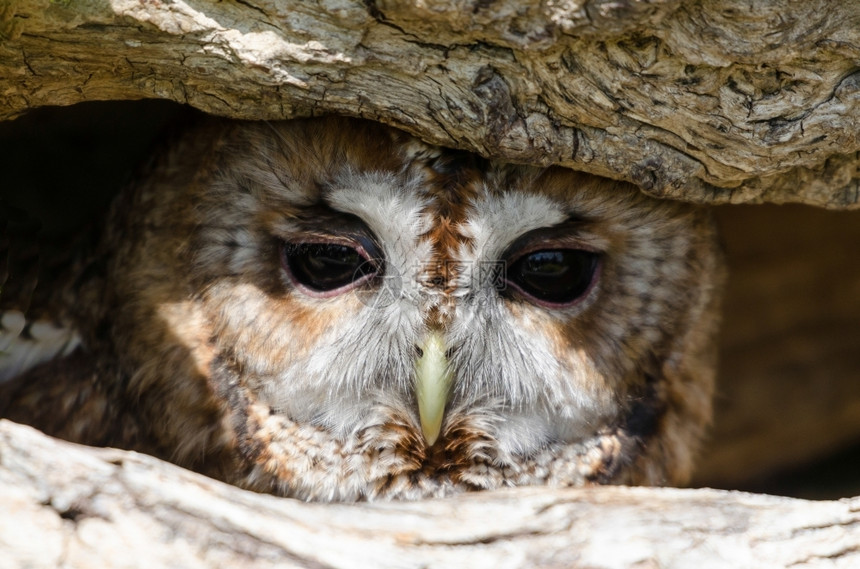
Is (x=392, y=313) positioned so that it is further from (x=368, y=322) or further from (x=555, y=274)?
(x=555, y=274)

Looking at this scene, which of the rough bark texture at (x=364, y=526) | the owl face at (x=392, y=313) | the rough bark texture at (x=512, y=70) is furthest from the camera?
the owl face at (x=392, y=313)

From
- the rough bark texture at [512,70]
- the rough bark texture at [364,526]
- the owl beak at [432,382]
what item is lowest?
the rough bark texture at [364,526]

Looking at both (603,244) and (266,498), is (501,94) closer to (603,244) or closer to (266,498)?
(603,244)

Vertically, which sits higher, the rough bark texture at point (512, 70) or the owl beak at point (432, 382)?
the rough bark texture at point (512, 70)

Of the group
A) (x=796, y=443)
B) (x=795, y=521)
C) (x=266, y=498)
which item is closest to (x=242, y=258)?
(x=266, y=498)

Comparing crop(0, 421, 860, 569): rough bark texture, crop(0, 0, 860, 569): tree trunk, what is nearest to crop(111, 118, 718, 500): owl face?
crop(0, 0, 860, 569): tree trunk

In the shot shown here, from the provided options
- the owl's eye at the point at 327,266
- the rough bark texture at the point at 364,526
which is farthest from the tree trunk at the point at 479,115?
the owl's eye at the point at 327,266

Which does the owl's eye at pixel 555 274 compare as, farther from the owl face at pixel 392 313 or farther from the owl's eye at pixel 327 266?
the owl's eye at pixel 327 266
